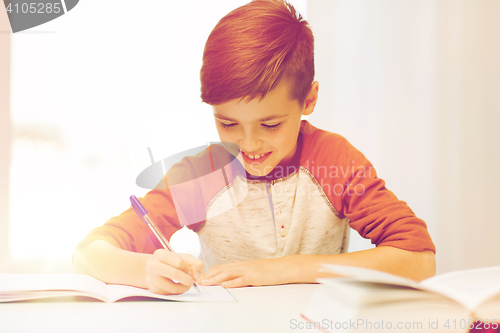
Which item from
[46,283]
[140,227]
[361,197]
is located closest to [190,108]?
[140,227]

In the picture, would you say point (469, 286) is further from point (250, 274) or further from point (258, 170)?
point (258, 170)

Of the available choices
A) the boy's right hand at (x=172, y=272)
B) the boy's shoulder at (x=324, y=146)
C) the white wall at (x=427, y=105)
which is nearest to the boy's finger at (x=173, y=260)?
the boy's right hand at (x=172, y=272)

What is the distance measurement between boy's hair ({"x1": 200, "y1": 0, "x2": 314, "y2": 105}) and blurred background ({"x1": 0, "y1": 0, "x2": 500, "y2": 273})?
0.58ft

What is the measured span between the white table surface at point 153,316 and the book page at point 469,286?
0.13m

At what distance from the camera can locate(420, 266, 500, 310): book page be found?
0.26 m

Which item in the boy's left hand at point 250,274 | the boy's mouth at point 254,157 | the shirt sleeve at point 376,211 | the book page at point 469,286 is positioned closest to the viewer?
the book page at point 469,286

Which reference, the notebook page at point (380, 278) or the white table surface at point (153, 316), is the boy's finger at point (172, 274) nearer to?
the white table surface at point (153, 316)

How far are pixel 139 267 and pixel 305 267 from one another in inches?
10.4

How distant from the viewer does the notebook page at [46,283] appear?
42 cm

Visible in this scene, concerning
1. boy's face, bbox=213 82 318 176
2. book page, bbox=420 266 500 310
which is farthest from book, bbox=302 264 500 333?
boy's face, bbox=213 82 318 176

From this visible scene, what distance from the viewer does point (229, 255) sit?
875 mm

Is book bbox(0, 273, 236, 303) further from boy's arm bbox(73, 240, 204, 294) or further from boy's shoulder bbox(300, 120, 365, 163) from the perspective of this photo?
boy's shoulder bbox(300, 120, 365, 163)

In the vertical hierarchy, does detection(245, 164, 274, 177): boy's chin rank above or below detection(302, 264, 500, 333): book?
below

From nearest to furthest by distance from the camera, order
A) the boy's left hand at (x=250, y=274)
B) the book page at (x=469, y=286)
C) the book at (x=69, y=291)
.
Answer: the book page at (x=469, y=286) → the book at (x=69, y=291) → the boy's left hand at (x=250, y=274)
